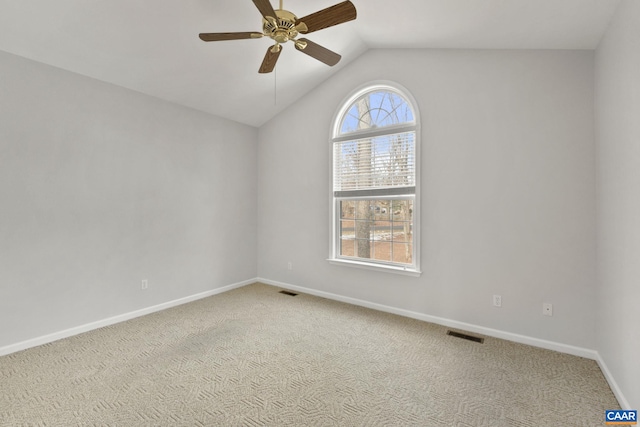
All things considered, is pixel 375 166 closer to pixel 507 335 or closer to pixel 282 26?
pixel 282 26

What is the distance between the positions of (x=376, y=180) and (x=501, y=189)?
4.42 feet

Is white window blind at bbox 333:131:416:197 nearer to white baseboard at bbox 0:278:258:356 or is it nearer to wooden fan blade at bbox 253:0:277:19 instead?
wooden fan blade at bbox 253:0:277:19

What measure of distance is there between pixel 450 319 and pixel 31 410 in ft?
11.1

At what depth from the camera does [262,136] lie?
4527 mm

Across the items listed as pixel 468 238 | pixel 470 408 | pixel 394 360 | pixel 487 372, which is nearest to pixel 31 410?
pixel 394 360

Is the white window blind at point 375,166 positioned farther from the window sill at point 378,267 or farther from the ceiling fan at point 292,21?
the ceiling fan at point 292,21

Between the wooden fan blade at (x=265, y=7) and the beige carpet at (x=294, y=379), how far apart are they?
247 centimetres

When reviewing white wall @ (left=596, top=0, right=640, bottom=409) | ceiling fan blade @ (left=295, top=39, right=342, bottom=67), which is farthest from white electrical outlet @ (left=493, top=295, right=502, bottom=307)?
ceiling fan blade @ (left=295, top=39, right=342, bottom=67)

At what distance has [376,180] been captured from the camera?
3.54m

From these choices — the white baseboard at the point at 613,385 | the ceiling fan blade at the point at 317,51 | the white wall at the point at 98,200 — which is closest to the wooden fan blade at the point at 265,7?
the ceiling fan blade at the point at 317,51

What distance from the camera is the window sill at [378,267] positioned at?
3160mm

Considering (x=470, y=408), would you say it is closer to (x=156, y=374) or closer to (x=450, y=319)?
(x=450, y=319)

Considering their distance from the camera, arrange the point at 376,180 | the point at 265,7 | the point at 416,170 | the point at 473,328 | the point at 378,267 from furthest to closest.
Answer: the point at 376,180 < the point at 378,267 < the point at 416,170 < the point at 473,328 < the point at 265,7

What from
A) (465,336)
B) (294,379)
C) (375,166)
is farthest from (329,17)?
(465,336)
